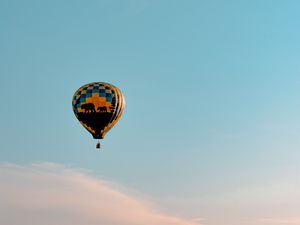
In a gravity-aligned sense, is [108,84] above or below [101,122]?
above

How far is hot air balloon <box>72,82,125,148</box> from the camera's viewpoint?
10906 centimetres

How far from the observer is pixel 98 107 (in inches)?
4286

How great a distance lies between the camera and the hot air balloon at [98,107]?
109 m

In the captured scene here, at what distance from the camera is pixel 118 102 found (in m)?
110

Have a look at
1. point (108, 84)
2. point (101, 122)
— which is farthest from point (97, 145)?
point (108, 84)

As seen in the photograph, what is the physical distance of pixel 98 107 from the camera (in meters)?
109

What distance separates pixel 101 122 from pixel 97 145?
5224 millimetres

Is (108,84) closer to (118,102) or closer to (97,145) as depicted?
(118,102)

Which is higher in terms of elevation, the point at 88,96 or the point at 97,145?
the point at 88,96

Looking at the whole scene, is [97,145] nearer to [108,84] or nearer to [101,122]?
[101,122]

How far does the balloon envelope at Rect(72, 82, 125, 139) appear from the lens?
109062 mm

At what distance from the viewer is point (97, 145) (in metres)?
106

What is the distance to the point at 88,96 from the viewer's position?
110m

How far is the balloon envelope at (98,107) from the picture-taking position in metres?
109
